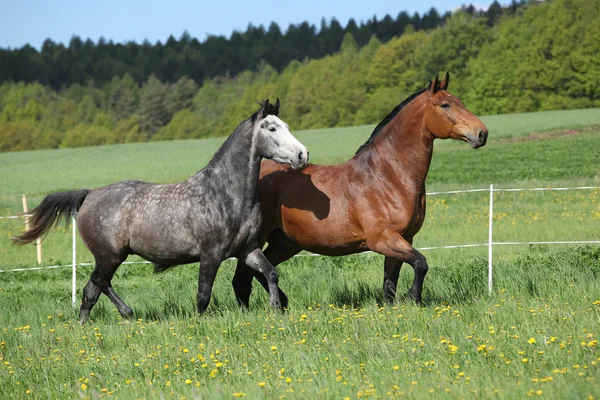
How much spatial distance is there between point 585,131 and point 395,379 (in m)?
37.8

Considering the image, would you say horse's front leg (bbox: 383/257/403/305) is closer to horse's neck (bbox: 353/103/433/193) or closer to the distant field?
horse's neck (bbox: 353/103/433/193)

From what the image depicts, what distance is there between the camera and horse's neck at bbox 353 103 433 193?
26.5ft

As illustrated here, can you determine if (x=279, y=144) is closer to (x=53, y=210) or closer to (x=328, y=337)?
(x=328, y=337)

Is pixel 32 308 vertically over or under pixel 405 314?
under

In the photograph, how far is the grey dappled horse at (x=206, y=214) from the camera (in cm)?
790

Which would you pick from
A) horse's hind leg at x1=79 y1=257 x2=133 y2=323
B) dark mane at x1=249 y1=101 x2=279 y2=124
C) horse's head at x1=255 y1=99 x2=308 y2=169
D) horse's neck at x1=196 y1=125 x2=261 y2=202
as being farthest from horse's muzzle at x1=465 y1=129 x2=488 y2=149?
horse's hind leg at x1=79 y1=257 x2=133 y2=323

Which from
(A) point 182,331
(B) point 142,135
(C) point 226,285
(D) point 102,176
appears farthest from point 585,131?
(B) point 142,135

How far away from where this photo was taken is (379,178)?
818 centimetres

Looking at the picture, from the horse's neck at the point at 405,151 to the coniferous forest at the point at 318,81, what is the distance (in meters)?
48.7

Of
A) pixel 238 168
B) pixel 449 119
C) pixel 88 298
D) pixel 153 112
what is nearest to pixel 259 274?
pixel 238 168

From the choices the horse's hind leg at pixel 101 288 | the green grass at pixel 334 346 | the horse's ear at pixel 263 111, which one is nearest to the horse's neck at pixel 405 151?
the horse's ear at pixel 263 111

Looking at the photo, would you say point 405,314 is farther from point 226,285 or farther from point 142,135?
point 142,135

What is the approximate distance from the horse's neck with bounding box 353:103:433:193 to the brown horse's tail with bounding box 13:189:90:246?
10.5ft

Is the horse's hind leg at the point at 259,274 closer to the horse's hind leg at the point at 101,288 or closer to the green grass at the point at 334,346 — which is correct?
the green grass at the point at 334,346
